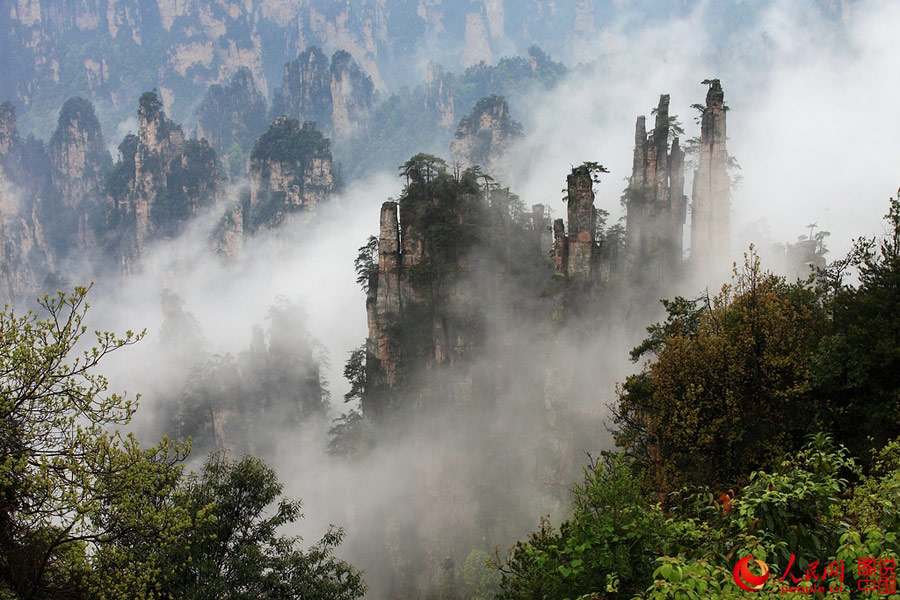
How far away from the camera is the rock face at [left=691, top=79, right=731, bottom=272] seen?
4512 cm

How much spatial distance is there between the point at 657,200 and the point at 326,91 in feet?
427

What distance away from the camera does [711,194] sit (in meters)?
46.2

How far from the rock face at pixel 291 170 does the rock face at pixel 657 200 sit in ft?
261

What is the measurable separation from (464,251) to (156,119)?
93763mm

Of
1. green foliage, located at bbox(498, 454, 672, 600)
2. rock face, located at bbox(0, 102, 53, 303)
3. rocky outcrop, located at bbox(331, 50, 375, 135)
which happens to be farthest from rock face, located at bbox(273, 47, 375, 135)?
green foliage, located at bbox(498, 454, 672, 600)

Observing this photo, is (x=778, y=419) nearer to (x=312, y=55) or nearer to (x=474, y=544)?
(x=474, y=544)

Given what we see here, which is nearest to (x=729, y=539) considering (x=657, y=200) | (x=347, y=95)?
(x=657, y=200)

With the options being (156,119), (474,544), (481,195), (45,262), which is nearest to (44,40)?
(45,262)

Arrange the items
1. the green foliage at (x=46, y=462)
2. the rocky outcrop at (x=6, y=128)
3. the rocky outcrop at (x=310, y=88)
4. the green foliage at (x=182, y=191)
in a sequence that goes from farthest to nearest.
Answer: the rocky outcrop at (x=310, y=88) < the rocky outcrop at (x=6, y=128) < the green foliage at (x=182, y=191) < the green foliage at (x=46, y=462)

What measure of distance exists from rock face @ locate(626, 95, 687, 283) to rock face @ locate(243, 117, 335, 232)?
79.7 meters

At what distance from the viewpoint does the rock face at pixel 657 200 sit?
47.5 metres

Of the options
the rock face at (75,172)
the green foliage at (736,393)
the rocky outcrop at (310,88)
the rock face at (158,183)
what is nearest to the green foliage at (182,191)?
→ the rock face at (158,183)

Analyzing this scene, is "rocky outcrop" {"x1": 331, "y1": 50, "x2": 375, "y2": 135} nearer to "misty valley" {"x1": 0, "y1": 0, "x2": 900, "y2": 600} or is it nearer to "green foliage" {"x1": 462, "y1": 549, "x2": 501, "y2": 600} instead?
"misty valley" {"x1": 0, "y1": 0, "x2": 900, "y2": 600}

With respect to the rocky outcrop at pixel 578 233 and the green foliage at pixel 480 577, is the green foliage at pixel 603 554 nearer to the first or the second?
the green foliage at pixel 480 577
